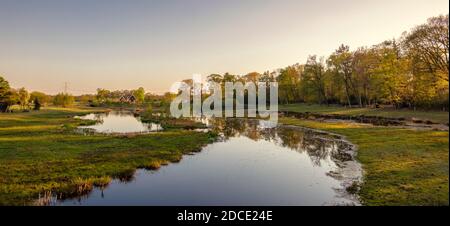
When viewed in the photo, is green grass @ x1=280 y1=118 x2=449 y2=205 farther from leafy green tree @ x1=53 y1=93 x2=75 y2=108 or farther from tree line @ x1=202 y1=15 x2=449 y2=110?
leafy green tree @ x1=53 y1=93 x2=75 y2=108

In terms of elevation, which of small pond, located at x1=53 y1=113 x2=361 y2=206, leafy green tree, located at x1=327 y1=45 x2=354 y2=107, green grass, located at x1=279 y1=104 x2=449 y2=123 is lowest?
small pond, located at x1=53 y1=113 x2=361 y2=206

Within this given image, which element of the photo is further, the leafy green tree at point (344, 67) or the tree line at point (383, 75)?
the leafy green tree at point (344, 67)

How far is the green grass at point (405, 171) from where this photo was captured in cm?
1070

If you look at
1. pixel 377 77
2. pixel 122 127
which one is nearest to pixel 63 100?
pixel 122 127

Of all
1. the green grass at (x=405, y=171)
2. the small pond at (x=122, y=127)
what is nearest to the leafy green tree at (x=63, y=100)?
the small pond at (x=122, y=127)

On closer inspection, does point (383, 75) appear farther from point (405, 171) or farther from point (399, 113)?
point (405, 171)

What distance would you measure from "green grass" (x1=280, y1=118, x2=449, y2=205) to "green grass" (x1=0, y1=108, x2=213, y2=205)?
1382 cm

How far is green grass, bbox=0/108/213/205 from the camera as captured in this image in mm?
13023

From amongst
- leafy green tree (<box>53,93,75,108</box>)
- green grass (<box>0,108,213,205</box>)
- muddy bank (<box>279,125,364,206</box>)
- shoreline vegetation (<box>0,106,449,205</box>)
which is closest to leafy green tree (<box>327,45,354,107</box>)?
shoreline vegetation (<box>0,106,449,205</box>)

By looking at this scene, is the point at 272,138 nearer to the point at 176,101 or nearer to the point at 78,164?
the point at 78,164

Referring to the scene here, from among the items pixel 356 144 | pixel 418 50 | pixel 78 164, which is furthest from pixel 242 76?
pixel 78 164

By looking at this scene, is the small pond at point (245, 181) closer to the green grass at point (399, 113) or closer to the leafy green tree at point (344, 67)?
the green grass at point (399, 113)

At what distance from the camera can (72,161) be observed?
18.3m

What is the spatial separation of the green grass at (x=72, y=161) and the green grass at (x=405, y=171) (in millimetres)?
13821
